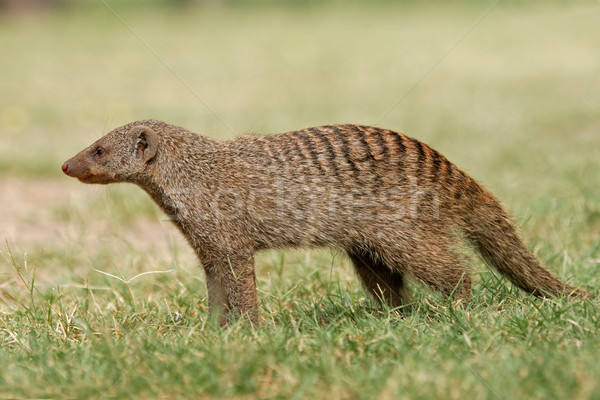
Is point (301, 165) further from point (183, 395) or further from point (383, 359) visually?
point (183, 395)

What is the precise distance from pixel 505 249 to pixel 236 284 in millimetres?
1116

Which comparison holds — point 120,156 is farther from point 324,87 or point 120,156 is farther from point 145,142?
point 324,87

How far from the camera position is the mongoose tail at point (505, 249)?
2.96 metres

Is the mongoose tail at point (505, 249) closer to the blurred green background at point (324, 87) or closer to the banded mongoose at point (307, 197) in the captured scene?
the banded mongoose at point (307, 197)

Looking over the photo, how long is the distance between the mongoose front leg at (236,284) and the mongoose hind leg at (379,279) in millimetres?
481

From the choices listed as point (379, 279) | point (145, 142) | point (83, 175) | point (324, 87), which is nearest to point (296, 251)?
point (379, 279)

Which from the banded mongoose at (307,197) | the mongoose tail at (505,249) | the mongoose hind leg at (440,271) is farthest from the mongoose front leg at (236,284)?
the mongoose tail at (505,249)

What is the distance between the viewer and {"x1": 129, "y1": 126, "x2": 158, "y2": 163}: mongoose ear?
2.86m

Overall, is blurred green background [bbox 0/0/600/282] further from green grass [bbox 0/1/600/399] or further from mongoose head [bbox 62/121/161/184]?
mongoose head [bbox 62/121/161/184]

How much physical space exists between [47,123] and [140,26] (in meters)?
7.51

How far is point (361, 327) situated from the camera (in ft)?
8.46

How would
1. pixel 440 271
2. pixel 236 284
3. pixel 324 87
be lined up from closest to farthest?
pixel 236 284, pixel 440 271, pixel 324 87

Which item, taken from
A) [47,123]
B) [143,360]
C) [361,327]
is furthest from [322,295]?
[47,123]

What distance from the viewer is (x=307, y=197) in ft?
9.37
